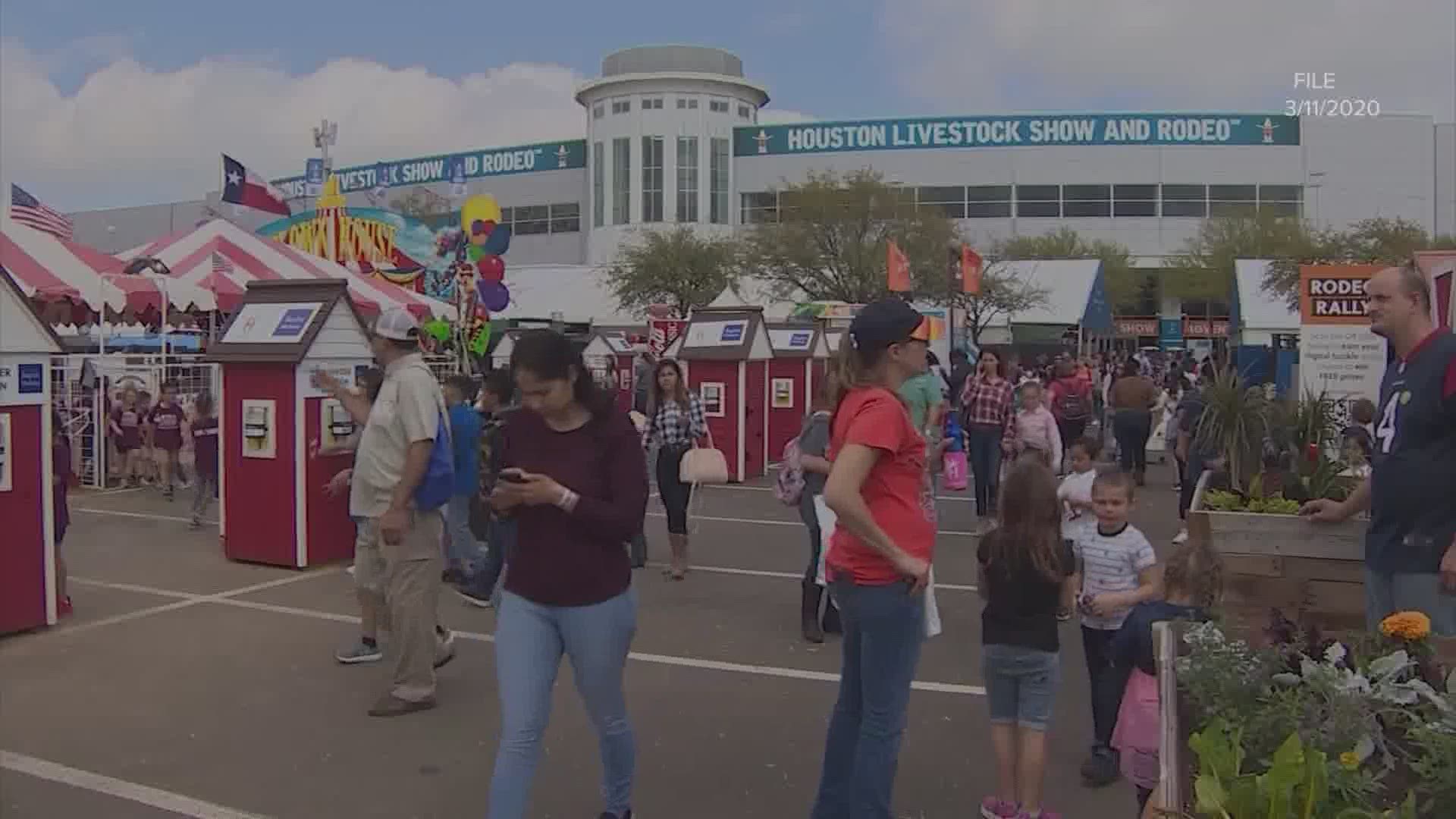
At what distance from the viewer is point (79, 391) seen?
52.3 ft

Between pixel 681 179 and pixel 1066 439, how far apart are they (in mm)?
55145

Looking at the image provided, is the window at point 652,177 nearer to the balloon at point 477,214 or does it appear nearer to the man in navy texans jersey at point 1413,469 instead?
the balloon at point 477,214

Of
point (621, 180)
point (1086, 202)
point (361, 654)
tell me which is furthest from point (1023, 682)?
point (1086, 202)

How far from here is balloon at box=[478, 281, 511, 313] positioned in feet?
62.9

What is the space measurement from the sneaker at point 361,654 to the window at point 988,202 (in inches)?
2535

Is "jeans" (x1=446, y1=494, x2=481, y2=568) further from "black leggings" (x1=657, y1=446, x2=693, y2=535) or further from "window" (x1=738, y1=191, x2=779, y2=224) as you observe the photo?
"window" (x1=738, y1=191, x2=779, y2=224)

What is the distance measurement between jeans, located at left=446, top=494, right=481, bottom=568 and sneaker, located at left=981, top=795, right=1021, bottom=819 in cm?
508

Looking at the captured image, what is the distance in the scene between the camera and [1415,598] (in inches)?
165

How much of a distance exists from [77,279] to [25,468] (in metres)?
9.55

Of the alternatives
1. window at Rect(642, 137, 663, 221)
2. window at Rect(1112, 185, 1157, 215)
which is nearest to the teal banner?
window at Rect(642, 137, 663, 221)

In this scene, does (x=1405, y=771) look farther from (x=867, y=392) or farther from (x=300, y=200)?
(x=300, y=200)

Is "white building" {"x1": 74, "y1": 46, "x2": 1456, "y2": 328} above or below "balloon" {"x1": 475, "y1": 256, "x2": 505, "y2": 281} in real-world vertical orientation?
above

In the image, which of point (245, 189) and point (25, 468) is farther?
point (245, 189)

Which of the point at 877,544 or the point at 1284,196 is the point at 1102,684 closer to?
the point at 877,544
